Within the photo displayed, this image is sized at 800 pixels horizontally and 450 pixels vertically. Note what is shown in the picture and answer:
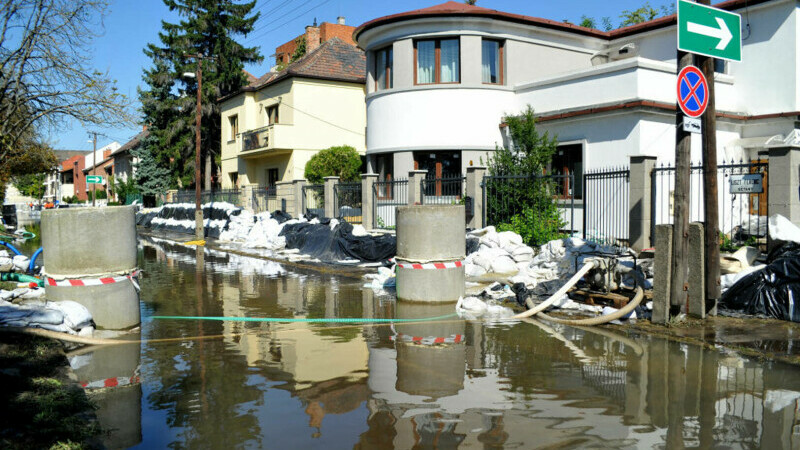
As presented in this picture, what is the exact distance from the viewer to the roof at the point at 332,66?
3278 centimetres

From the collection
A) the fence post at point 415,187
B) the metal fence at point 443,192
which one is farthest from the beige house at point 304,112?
the fence post at point 415,187

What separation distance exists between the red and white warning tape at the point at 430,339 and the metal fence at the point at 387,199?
12.2 metres

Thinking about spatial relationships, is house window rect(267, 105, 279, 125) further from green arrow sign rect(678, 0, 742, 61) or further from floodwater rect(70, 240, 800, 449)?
green arrow sign rect(678, 0, 742, 61)

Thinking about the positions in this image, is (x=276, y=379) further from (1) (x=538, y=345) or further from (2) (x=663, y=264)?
(2) (x=663, y=264)

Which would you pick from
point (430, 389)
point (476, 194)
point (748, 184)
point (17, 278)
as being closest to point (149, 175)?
point (476, 194)

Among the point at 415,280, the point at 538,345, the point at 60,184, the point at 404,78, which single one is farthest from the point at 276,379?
the point at 60,184

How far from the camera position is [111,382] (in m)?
6.01

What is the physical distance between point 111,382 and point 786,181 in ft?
34.1

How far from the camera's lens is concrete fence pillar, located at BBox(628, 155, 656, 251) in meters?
14.0

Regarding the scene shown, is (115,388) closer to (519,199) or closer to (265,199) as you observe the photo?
(519,199)

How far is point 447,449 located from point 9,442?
2885 millimetres

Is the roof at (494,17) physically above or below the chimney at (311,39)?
below

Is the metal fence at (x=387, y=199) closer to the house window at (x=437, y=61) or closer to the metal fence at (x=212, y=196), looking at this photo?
the house window at (x=437, y=61)

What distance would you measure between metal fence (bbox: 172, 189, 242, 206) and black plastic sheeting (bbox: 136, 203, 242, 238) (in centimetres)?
120
